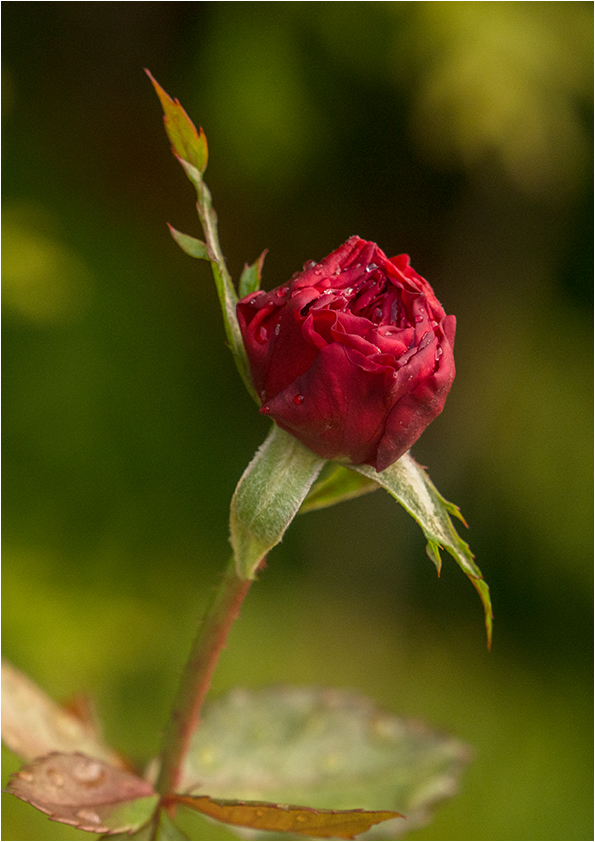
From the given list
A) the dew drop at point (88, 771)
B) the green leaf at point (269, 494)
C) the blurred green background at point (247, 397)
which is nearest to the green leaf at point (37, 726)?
the dew drop at point (88, 771)

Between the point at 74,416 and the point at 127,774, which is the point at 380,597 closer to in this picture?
the point at 74,416

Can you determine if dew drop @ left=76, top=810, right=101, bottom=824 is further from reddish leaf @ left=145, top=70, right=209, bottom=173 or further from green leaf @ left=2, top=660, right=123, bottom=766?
reddish leaf @ left=145, top=70, right=209, bottom=173

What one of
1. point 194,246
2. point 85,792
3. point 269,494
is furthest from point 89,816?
point 194,246

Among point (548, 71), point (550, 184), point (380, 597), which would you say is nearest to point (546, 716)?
point (380, 597)

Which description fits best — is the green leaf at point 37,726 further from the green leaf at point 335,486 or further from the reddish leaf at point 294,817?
the green leaf at point 335,486

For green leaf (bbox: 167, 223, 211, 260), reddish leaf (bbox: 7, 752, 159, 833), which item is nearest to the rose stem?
reddish leaf (bbox: 7, 752, 159, 833)

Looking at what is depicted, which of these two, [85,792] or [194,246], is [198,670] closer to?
[85,792]

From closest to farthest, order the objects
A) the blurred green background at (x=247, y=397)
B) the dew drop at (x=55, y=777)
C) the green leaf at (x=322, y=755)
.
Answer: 1. the dew drop at (x=55, y=777)
2. the green leaf at (x=322, y=755)
3. the blurred green background at (x=247, y=397)
